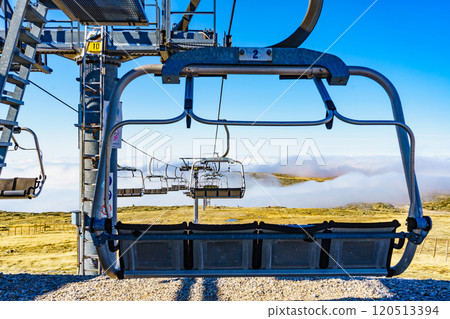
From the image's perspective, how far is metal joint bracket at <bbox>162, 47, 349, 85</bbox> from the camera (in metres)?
2.69

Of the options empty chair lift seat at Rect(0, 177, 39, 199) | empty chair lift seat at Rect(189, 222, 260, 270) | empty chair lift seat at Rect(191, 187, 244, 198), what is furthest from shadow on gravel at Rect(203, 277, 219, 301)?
empty chair lift seat at Rect(191, 187, 244, 198)

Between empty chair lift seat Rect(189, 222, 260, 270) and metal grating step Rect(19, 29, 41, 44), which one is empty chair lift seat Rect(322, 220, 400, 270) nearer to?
empty chair lift seat Rect(189, 222, 260, 270)

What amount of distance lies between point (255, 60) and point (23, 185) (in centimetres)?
454

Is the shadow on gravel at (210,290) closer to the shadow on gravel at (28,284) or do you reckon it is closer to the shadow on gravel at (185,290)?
the shadow on gravel at (185,290)

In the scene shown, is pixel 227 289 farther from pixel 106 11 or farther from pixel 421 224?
pixel 106 11

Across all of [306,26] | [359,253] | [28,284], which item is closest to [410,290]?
[359,253]

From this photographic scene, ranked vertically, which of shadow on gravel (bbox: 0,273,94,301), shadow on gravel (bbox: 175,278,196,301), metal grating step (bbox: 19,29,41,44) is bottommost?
shadow on gravel (bbox: 0,273,94,301)

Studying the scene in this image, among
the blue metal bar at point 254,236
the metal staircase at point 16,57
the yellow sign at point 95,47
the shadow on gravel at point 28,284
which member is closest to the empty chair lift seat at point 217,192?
the shadow on gravel at point 28,284

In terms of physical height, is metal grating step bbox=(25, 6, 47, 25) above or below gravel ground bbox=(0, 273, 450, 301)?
above

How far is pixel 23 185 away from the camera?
5.43m

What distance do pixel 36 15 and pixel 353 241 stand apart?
4224 mm

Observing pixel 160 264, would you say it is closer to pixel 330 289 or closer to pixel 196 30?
pixel 330 289

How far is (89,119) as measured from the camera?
6.33 m

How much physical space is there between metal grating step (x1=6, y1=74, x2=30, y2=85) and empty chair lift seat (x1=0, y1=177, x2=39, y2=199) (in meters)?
2.11
